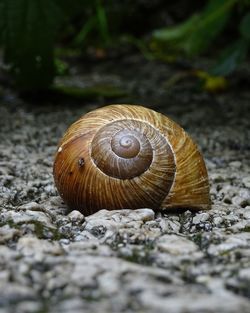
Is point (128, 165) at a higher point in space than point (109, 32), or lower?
lower

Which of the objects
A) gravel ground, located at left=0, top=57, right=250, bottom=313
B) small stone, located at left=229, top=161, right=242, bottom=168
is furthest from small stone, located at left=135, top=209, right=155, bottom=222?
small stone, located at left=229, top=161, right=242, bottom=168

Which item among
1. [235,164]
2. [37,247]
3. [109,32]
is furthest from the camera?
[109,32]

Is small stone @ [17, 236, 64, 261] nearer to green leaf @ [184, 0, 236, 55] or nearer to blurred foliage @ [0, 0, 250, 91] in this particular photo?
blurred foliage @ [0, 0, 250, 91]

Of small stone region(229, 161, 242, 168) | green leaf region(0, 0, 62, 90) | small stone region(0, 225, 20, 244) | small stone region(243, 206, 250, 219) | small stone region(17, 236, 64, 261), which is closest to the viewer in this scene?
small stone region(17, 236, 64, 261)

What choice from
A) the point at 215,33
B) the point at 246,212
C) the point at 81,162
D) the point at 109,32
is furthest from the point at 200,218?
the point at 109,32

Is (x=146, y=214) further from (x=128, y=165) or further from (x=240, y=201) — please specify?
(x=240, y=201)
